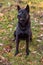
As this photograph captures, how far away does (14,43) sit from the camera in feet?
25.1

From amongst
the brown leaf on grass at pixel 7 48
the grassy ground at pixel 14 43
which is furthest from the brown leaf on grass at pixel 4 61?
the brown leaf on grass at pixel 7 48

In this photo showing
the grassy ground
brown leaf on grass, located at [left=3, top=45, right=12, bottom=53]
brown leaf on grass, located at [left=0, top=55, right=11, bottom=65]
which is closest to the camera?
brown leaf on grass, located at [left=0, top=55, right=11, bottom=65]

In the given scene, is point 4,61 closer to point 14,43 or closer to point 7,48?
point 7,48

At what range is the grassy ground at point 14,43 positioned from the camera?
6.84 meters

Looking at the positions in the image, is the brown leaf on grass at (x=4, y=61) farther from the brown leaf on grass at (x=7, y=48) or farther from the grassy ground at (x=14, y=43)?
the brown leaf on grass at (x=7, y=48)

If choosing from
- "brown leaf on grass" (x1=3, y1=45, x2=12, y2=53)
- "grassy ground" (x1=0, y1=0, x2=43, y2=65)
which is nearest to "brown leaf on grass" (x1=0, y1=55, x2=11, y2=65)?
"grassy ground" (x1=0, y1=0, x2=43, y2=65)

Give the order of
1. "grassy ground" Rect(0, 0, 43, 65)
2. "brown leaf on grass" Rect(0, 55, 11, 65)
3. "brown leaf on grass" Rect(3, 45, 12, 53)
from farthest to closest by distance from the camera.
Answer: "brown leaf on grass" Rect(3, 45, 12, 53) → "grassy ground" Rect(0, 0, 43, 65) → "brown leaf on grass" Rect(0, 55, 11, 65)

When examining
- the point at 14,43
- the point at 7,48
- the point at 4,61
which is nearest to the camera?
the point at 4,61

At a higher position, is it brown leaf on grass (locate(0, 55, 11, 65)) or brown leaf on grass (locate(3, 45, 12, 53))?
brown leaf on grass (locate(3, 45, 12, 53))

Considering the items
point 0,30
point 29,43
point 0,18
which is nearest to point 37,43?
point 29,43

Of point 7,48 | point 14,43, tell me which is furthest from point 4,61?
point 14,43

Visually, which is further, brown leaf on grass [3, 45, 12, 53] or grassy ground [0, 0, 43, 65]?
brown leaf on grass [3, 45, 12, 53]

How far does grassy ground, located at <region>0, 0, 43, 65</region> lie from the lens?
22.4 feet

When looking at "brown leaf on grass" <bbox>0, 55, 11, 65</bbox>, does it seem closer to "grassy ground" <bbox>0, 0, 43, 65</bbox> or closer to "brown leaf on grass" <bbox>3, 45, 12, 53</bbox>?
"grassy ground" <bbox>0, 0, 43, 65</bbox>
